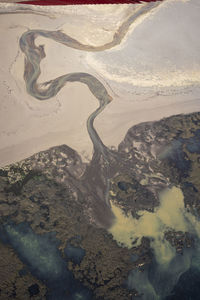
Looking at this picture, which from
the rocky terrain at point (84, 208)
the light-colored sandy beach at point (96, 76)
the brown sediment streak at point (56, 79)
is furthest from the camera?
the brown sediment streak at point (56, 79)

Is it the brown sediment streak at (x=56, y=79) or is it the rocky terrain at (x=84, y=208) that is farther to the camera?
the brown sediment streak at (x=56, y=79)

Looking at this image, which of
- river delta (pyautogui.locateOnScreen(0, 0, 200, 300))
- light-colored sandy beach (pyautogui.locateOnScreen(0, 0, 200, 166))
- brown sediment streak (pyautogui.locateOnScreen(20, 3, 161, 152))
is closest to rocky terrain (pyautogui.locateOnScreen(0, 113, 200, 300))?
river delta (pyautogui.locateOnScreen(0, 0, 200, 300))

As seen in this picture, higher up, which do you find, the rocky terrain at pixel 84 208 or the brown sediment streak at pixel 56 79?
the brown sediment streak at pixel 56 79

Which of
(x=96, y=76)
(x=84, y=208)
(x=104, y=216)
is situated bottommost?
(x=104, y=216)

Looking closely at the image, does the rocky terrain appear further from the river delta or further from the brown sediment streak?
the brown sediment streak

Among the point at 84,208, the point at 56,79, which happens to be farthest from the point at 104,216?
the point at 56,79

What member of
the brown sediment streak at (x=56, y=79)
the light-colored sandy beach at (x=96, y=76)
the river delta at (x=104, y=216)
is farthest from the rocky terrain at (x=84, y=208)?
the brown sediment streak at (x=56, y=79)

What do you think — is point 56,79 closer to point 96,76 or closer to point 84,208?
point 96,76

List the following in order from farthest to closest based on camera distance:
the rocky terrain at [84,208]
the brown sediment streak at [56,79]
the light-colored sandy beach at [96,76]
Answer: the brown sediment streak at [56,79] → the light-colored sandy beach at [96,76] → the rocky terrain at [84,208]

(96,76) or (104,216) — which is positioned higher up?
(96,76)

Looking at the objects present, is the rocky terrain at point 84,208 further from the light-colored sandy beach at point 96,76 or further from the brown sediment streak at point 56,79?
the brown sediment streak at point 56,79

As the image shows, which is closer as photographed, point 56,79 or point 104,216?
point 104,216
